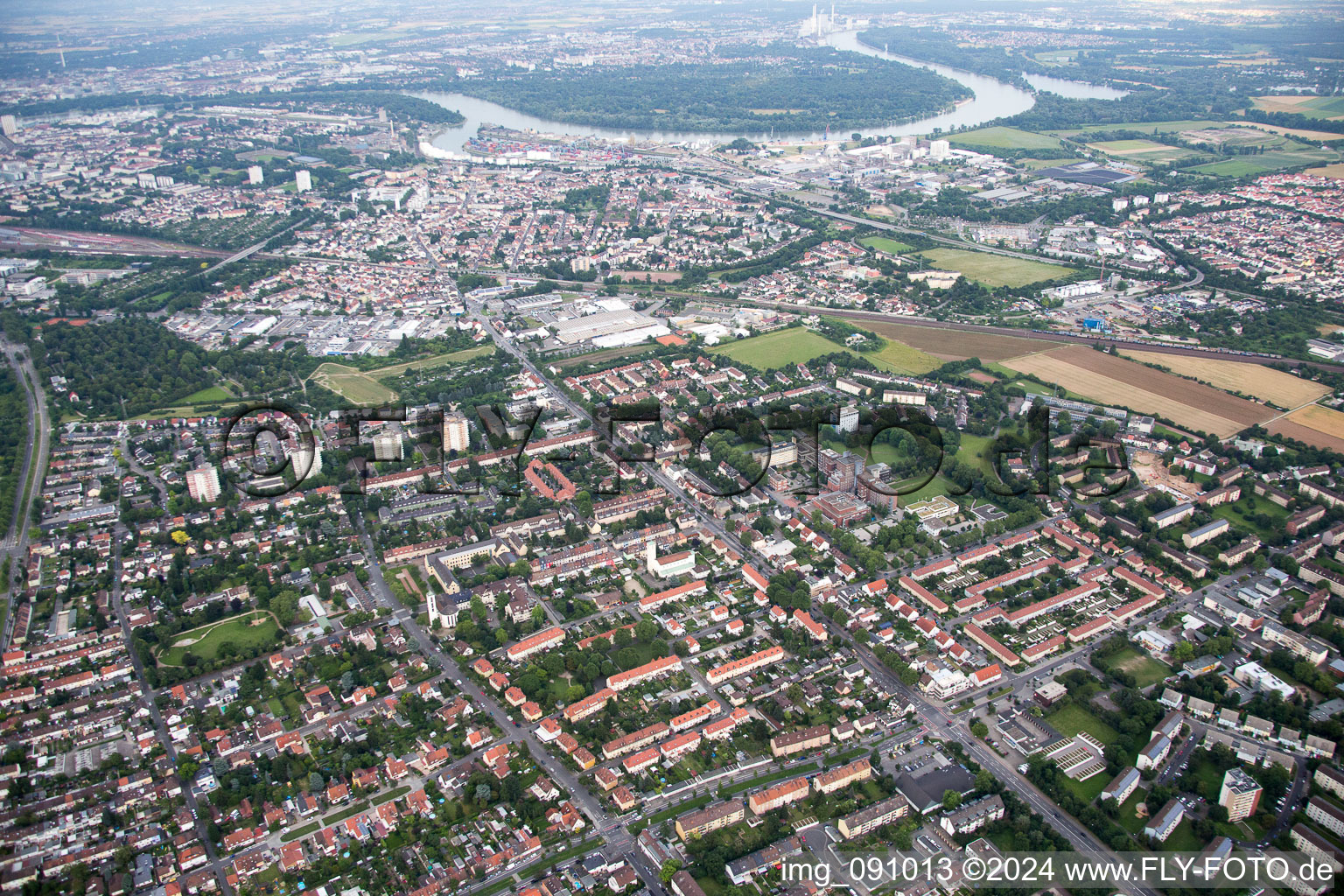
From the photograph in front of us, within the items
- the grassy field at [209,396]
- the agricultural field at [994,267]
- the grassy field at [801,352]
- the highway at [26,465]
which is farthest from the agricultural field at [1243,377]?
the highway at [26,465]

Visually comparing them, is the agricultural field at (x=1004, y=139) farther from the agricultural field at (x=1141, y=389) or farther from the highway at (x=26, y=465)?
the highway at (x=26, y=465)

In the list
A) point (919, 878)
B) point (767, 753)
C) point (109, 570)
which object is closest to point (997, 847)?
point (919, 878)

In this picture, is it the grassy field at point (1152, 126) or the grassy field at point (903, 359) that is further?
the grassy field at point (1152, 126)

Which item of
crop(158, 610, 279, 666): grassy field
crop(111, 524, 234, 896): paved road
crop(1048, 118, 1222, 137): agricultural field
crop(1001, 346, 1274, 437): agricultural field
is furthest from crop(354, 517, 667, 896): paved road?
crop(1048, 118, 1222, 137): agricultural field

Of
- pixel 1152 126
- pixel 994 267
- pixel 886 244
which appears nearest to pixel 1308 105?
pixel 1152 126

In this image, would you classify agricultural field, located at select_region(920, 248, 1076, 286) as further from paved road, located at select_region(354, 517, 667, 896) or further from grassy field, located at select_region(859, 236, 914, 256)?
paved road, located at select_region(354, 517, 667, 896)

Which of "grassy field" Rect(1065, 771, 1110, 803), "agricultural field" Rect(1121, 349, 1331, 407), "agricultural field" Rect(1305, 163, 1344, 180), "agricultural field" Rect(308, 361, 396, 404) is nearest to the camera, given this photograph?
"grassy field" Rect(1065, 771, 1110, 803)
